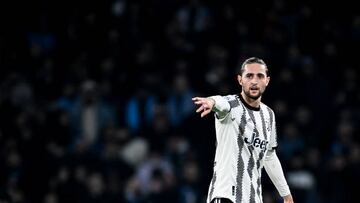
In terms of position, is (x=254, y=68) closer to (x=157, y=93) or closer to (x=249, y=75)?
(x=249, y=75)

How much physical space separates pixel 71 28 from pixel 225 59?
269cm

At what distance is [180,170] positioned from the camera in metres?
12.1

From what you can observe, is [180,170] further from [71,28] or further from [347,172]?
[71,28]

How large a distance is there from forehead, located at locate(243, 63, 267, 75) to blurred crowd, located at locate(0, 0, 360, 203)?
5.05m

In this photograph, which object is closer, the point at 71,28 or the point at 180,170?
the point at 180,170

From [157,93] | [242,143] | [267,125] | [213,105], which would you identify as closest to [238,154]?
[242,143]

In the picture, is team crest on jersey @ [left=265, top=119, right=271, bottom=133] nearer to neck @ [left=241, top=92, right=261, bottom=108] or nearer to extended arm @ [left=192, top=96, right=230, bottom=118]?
neck @ [left=241, top=92, right=261, bottom=108]

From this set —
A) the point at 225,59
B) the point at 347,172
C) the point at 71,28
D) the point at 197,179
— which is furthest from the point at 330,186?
the point at 71,28

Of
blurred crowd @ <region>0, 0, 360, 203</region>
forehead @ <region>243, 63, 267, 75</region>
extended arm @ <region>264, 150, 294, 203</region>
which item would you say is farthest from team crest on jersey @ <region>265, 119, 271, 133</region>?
blurred crowd @ <region>0, 0, 360, 203</region>

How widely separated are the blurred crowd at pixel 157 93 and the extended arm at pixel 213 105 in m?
5.14

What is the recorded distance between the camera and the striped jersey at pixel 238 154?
6.74m

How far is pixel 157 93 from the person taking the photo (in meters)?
12.8

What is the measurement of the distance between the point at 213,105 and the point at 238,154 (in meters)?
0.62

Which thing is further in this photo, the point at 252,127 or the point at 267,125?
the point at 267,125
